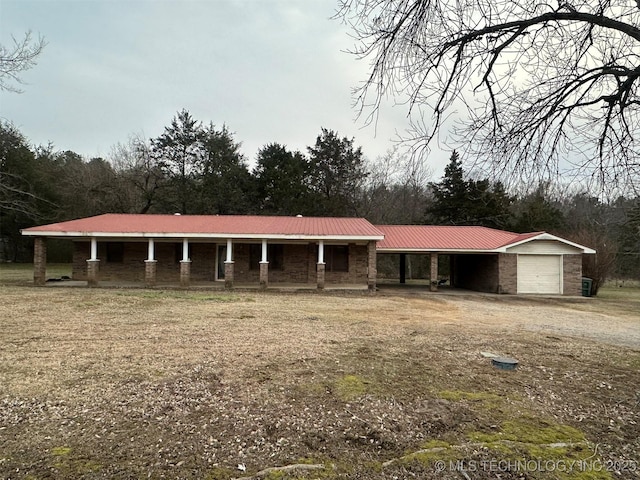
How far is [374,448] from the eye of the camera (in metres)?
3.67

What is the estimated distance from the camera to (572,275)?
21.0 metres

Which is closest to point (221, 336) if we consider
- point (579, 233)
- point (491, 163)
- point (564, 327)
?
point (491, 163)

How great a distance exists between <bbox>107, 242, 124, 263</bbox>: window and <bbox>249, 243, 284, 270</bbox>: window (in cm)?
660

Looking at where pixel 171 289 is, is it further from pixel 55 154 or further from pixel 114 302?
pixel 55 154

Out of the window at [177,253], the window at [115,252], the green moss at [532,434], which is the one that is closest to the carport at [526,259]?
the window at [177,253]

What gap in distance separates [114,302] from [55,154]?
35871 mm

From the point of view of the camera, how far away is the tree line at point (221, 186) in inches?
1275

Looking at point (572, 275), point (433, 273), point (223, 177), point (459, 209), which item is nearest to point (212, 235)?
point (433, 273)

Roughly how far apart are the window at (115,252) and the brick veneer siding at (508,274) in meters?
19.3

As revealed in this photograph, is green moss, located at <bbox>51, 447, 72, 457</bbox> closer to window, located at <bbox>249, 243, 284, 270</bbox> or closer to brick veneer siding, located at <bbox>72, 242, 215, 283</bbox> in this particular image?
window, located at <bbox>249, 243, 284, 270</bbox>

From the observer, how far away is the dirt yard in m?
3.38

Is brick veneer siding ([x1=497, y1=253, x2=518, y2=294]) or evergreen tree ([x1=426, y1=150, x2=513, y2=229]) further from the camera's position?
evergreen tree ([x1=426, y1=150, x2=513, y2=229])

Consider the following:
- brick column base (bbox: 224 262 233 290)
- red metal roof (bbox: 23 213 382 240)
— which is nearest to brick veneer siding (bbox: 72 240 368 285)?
red metal roof (bbox: 23 213 382 240)

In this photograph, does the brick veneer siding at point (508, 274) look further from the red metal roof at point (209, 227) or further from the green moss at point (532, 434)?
the green moss at point (532, 434)
